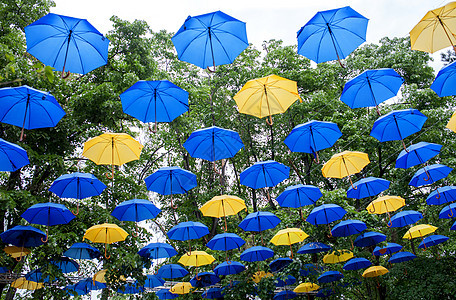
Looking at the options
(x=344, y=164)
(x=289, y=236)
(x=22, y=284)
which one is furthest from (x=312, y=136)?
(x=22, y=284)

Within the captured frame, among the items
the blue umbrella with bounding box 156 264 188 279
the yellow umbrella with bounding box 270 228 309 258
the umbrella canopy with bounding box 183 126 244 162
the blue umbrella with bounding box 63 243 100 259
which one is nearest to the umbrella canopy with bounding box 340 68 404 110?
the umbrella canopy with bounding box 183 126 244 162

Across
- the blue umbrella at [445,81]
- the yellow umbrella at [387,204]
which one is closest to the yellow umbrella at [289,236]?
the yellow umbrella at [387,204]

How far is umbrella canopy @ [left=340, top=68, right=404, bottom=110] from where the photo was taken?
5.44m

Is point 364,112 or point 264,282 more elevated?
point 364,112

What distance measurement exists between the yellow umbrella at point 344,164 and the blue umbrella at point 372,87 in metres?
1.54

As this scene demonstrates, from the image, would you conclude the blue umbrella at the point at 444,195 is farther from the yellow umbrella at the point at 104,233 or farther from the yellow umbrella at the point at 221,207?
the yellow umbrella at the point at 104,233

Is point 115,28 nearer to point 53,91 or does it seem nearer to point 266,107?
point 53,91

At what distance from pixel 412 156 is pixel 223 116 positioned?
6.70 m

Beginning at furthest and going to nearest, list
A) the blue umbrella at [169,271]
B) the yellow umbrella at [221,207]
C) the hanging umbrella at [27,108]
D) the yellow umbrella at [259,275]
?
the blue umbrella at [169,271] → the yellow umbrella at [259,275] → the yellow umbrella at [221,207] → the hanging umbrella at [27,108]

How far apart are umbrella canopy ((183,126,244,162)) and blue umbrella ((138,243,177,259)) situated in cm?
342

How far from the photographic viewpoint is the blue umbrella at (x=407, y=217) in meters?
8.83

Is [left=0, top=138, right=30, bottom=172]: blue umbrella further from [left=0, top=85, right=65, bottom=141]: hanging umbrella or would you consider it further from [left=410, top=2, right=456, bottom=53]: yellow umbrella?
[left=410, top=2, right=456, bottom=53]: yellow umbrella

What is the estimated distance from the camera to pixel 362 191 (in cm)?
794

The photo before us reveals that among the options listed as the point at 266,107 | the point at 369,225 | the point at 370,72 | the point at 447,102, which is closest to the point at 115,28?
the point at 266,107
